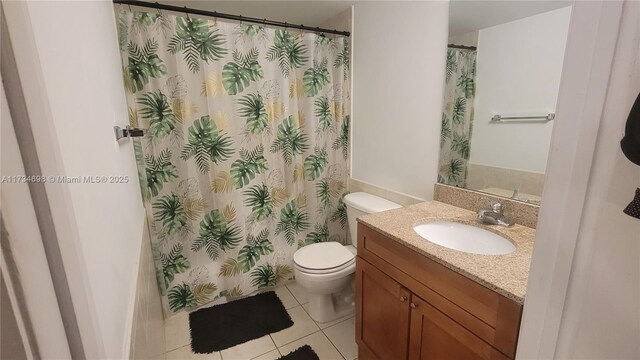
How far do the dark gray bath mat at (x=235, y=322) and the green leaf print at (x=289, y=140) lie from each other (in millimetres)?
1064

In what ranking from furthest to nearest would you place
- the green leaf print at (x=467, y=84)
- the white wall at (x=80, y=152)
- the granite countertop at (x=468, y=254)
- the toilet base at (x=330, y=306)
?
1. the toilet base at (x=330, y=306)
2. the green leaf print at (x=467, y=84)
3. the granite countertop at (x=468, y=254)
4. the white wall at (x=80, y=152)

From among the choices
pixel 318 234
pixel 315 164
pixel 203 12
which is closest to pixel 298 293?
pixel 318 234

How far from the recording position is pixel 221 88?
1.79 metres

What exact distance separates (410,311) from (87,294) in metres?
1.09

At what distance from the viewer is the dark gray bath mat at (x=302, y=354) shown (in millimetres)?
1588

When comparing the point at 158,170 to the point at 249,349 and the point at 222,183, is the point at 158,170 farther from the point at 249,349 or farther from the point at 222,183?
the point at 249,349

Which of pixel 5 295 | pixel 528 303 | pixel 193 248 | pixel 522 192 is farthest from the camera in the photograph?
pixel 193 248

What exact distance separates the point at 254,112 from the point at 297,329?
1.46 meters

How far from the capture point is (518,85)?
123 centimetres

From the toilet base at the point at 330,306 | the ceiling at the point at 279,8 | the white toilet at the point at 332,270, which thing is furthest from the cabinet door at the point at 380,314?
the ceiling at the point at 279,8

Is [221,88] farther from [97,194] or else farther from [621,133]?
[621,133]

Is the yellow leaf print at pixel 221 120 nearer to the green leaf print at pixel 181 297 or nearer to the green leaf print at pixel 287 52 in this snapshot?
the green leaf print at pixel 287 52

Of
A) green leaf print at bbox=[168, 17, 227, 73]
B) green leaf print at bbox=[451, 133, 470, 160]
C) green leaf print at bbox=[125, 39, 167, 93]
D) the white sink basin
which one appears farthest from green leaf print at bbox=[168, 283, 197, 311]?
green leaf print at bbox=[451, 133, 470, 160]

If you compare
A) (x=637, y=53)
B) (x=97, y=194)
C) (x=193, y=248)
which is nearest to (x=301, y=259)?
(x=193, y=248)
